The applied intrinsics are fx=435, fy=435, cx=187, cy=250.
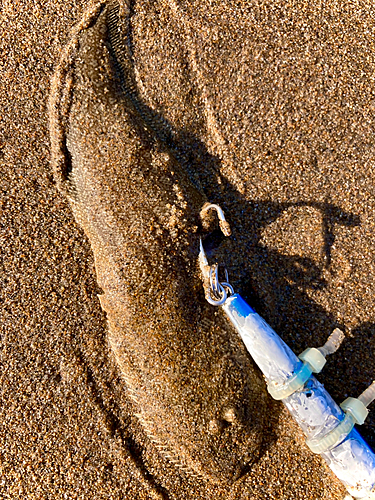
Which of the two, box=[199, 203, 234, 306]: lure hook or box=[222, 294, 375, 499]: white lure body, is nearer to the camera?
box=[222, 294, 375, 499]: white lure body

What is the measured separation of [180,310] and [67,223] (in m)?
0.83

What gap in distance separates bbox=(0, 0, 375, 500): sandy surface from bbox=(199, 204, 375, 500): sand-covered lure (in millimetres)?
163

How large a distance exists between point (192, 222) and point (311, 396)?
1083 mm

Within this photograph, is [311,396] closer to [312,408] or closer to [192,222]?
[312,408]

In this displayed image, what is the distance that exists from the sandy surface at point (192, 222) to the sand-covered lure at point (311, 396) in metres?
0.16

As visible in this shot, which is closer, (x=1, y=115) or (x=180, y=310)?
(x=180, y=310)

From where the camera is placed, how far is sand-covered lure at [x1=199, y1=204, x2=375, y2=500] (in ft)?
7.04

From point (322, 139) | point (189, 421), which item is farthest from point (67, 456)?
point (322, 139)

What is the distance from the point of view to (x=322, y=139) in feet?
8.24

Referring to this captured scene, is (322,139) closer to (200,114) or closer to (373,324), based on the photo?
(200,114)

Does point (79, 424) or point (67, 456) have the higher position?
point (79, 424)

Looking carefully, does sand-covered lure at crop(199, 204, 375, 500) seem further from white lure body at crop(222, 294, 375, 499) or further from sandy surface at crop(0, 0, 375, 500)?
sandy surface at crop(0, 0, 375, 500)

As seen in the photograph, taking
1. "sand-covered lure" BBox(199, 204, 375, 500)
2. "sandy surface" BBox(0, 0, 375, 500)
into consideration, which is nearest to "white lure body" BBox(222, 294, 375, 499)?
"sand-covered lure" BBox(199, 204, 375, 500)

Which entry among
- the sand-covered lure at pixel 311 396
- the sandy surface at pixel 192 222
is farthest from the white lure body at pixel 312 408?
the sandy surface at pixel 192 222
